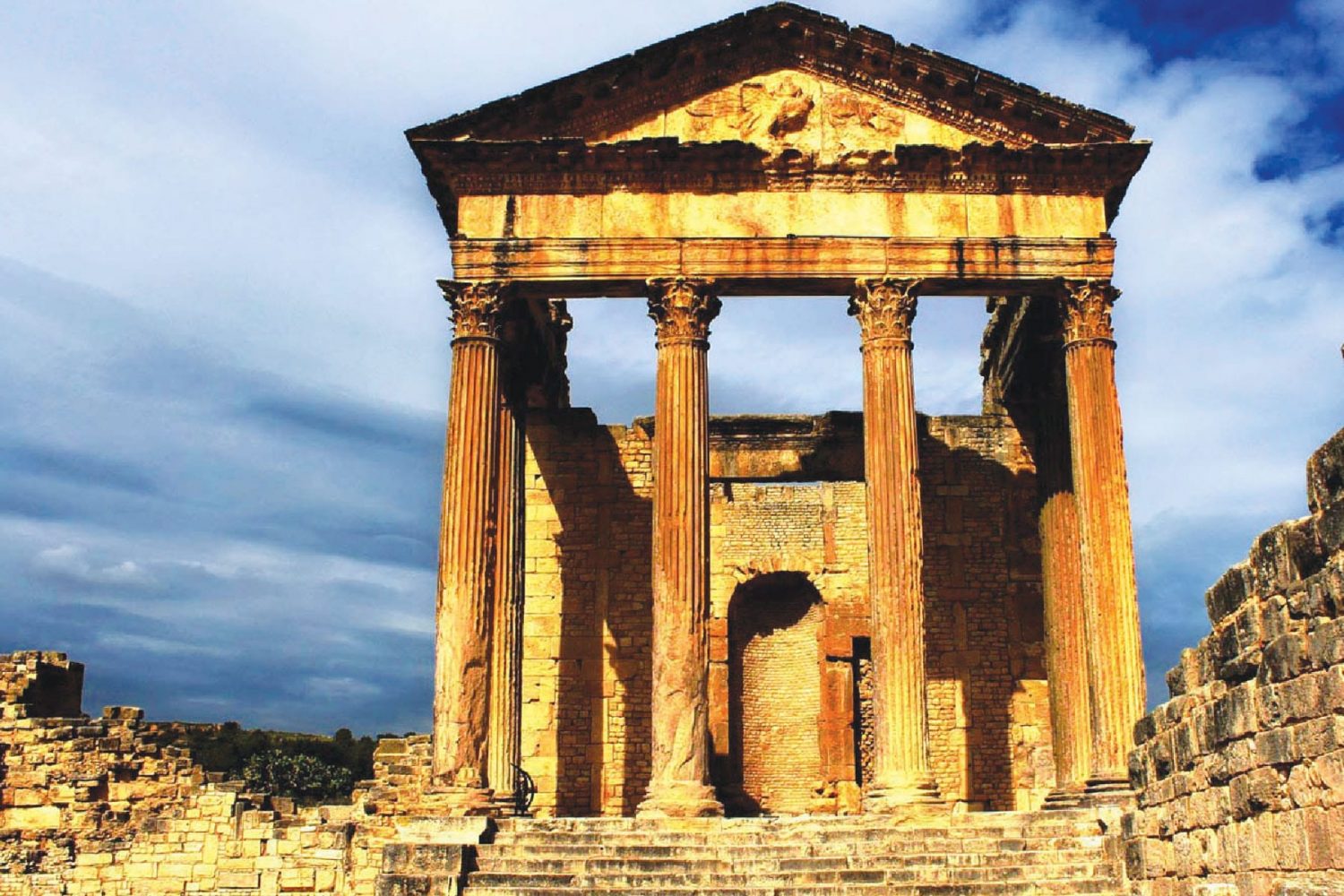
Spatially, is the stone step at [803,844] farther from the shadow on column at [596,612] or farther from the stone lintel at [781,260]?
the stone lintel at [781,260]

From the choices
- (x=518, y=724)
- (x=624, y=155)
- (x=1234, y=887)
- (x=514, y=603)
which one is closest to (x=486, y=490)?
(x=514, y=603)

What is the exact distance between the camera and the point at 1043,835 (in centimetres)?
1794

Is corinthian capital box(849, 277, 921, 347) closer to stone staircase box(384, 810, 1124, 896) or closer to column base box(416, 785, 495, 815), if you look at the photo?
stone staircase box(384, 810, 1124, 896)

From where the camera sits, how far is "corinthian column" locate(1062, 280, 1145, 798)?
781 inches

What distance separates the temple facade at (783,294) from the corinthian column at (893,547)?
40 mm

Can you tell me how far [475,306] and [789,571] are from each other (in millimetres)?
8623

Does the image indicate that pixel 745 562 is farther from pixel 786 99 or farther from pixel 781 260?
pixel 786 99

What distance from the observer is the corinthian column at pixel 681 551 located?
19.5m

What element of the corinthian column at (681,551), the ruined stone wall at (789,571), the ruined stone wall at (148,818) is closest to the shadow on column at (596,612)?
the ruined stone wall at (789,571)

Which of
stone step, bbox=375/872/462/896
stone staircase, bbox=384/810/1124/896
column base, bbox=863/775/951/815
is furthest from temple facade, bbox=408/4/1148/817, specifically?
stone step, bbox=375/872/462/896

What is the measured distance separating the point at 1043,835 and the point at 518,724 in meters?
7.72

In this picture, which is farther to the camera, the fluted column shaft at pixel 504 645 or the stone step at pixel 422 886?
the fluted column shaft at pixel 504 645

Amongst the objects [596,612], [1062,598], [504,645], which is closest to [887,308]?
[1062,598]

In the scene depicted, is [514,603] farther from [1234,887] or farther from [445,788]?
[1234,887]
